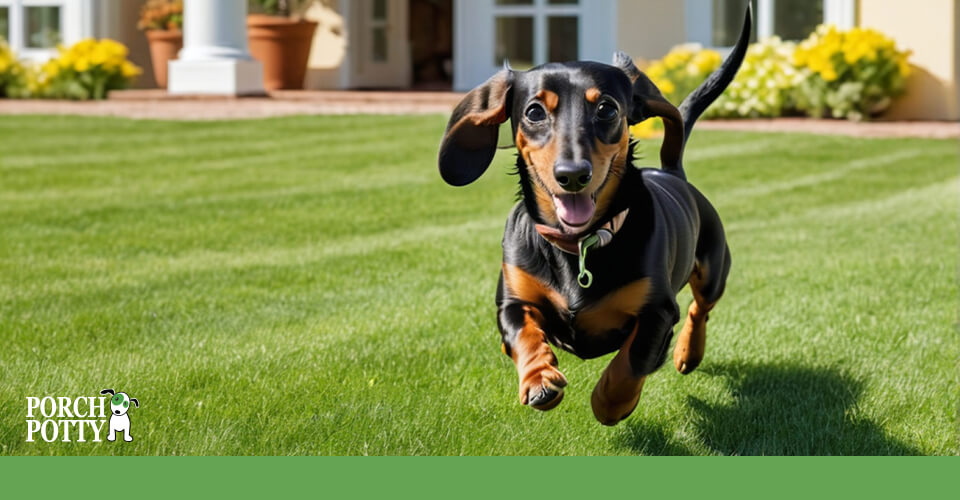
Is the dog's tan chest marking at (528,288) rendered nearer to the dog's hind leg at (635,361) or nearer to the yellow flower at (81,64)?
the dog's hind leg at (635,361)

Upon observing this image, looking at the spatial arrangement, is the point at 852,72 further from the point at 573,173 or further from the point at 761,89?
the point at 573,173


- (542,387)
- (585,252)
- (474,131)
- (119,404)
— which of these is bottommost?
(119,404)

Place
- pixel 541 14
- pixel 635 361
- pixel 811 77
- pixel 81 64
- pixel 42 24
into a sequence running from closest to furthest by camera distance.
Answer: pixel 635 361
pixel 811 77
pixel 81 64
pixel 541 14
pixel 42 24

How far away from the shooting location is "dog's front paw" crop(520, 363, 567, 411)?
250 centimetres

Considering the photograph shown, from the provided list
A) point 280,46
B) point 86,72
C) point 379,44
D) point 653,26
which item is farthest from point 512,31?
point 86,72

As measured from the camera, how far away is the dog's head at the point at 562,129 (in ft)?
7.91

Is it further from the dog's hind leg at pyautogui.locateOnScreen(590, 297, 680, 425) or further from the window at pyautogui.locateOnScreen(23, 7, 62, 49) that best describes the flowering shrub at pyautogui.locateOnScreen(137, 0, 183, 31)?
the dog's hind leg at pyautogui.locateOnScreen(590, 297, 680, 425)

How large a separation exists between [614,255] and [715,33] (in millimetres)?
14014

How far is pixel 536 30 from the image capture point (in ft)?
56.2

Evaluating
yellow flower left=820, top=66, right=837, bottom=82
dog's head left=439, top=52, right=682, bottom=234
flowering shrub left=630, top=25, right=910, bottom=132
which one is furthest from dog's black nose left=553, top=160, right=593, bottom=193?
yellow flower left=820, top=66, right=837, bottom=82

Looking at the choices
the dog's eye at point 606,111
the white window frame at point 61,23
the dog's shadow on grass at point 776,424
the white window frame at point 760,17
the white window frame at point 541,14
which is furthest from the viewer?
the white window frame at point 61,23

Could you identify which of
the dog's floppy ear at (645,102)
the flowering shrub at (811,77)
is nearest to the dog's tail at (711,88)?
the dog's floppy ear at (645,102)

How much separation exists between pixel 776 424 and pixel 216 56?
44.3 feet

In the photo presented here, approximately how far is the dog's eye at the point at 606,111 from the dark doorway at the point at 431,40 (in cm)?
1910
